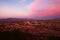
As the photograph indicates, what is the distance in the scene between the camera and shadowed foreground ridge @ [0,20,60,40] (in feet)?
19.9

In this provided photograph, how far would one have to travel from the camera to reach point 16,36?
6.21 meters

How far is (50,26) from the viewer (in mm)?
6230

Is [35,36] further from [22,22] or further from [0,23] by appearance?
[0,23]

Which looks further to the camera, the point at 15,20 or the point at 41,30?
the point at 15,20

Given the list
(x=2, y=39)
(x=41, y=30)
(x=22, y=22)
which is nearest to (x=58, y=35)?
(x=41, y=30)

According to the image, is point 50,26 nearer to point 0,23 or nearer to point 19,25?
point 19,25

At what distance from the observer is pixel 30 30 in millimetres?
6332

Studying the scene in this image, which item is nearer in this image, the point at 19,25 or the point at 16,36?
the point at 16,36

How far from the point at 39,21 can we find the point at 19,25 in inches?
37.1

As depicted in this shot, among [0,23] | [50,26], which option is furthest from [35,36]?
[0,23]

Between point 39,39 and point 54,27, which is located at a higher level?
point 54,27

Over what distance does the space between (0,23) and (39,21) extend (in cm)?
181

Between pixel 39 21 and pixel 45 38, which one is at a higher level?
pixel 39 21

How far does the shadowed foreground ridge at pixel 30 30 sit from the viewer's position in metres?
6.06
